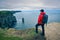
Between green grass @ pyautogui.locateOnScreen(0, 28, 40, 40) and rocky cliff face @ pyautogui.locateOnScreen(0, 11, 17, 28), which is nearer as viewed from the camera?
green grass @ pyautogui.locateOnScreen(0, 28, 40, 40)

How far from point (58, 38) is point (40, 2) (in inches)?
32.3

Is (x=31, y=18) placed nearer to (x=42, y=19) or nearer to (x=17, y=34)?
(x=42, y=19)

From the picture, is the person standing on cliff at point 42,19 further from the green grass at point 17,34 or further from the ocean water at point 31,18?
the green grass at point 17,34

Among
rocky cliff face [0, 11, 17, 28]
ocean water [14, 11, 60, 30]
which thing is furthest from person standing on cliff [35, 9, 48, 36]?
rocky cliff face [0, 11, 17, 28]

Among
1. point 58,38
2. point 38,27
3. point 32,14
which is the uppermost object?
point 32,14

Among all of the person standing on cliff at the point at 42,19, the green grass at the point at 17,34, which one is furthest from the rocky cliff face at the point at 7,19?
the person standing on cliff at the point at 42,19

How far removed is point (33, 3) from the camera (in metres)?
2.76

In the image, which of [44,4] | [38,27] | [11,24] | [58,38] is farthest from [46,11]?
[11,24]

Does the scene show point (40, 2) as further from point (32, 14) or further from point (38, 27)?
point (38, 27)

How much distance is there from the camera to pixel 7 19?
8.93 ft

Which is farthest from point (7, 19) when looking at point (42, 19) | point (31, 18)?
point (42, 19)

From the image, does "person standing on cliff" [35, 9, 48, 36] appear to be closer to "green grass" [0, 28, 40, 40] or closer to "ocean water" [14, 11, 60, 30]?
"ocean water" [14, 11, 60, 30]

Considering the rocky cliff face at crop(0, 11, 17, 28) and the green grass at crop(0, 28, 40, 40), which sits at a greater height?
the rocky cliff face at crop(0, 11, 17, 28)

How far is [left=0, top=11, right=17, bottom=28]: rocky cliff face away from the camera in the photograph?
8.77 ft
